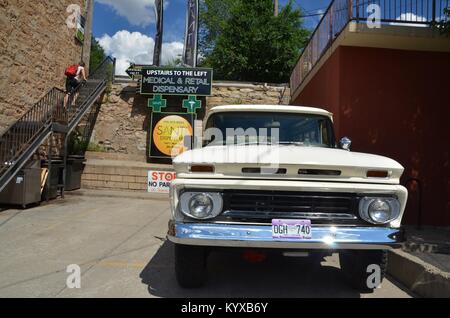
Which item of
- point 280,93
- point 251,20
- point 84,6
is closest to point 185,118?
point 280,93

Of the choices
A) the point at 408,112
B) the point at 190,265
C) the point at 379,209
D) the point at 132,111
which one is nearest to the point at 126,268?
the point at 190,265

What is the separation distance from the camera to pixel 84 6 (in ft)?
51.4

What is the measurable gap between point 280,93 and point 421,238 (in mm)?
10448

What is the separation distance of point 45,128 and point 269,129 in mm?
7541

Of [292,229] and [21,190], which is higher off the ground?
[292,229]

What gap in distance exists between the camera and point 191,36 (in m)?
16.4

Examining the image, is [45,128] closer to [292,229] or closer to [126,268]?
[126,268]

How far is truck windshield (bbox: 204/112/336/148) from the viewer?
461cm

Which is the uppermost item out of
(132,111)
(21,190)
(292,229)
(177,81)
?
(177,81)

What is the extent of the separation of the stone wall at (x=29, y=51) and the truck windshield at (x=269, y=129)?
8.28 metres

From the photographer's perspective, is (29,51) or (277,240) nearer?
(277,240)

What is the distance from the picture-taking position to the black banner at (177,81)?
14727 mm

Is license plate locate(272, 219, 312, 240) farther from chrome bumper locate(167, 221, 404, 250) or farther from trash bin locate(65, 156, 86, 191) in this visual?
trash bin locate(65, 156, 86, 191)

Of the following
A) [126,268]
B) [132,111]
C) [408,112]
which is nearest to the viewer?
[126,268]
